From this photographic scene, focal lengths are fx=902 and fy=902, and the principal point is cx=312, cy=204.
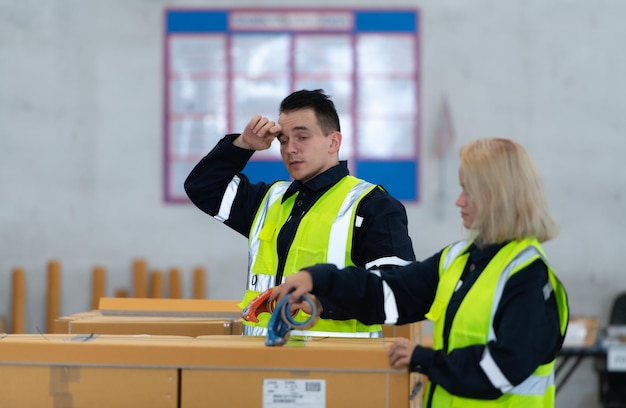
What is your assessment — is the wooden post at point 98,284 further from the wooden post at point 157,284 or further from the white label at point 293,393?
the white label at point 293,393

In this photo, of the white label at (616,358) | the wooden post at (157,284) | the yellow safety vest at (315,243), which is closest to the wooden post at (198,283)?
the wooden post at (157,284)

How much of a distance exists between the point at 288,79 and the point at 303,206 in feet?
9.76

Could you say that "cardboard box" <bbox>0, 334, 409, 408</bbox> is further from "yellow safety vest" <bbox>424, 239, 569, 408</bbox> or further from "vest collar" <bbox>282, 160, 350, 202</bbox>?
"vest collar" <bbox>282, 160, 350, 202</bbox>

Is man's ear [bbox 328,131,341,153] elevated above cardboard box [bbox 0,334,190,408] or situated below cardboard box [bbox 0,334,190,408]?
above

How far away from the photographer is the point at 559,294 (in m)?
1.79

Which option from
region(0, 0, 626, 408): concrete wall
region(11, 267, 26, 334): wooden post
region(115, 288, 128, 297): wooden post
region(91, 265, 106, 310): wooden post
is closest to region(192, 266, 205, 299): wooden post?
region(0, 0, 626, 408): concrete wall

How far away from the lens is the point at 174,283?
215 inches

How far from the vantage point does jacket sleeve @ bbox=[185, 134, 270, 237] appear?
281 cm

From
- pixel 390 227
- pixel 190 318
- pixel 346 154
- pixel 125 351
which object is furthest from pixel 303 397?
pixel 346 154

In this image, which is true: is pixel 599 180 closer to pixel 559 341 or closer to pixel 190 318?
pixel 190 318

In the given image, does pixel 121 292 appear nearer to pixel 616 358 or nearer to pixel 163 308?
pixel 163 308

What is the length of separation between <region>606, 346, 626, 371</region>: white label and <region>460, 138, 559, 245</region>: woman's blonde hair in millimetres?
3279

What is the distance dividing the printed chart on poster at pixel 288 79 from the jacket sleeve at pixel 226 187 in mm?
2648

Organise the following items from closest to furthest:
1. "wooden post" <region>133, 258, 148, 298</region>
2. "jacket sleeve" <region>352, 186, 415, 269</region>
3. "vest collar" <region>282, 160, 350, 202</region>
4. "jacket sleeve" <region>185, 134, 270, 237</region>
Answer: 1. "jacket sleeve" <region>352, 186, 415, 269</region>
2. "vest collar" <region>282, 160, 350, 202</region>
3. "jacket sleeve" <region>185, 134, 270, 237</region>
4. "wooden post" <region>133, 258, 148, 298</region>
